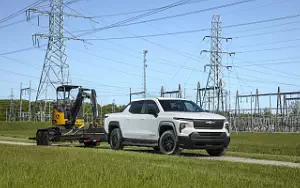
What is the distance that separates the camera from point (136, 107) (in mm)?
17984

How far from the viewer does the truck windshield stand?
658 inches

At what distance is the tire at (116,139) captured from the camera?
18328 millimetres

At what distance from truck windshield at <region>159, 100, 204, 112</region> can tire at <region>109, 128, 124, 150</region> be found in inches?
96.2

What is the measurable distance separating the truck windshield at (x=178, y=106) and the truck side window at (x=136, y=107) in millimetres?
1037

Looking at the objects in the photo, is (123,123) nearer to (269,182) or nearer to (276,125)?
(269,182)

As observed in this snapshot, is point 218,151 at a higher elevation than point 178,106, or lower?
lower

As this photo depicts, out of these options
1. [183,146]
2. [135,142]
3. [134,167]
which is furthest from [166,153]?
[134,167]

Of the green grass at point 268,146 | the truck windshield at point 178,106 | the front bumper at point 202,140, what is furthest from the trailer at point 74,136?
the front bumper at point 202,140

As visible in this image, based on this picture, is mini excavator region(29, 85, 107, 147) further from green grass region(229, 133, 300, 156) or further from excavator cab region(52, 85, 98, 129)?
green grass region(229, 133, 300, 156)

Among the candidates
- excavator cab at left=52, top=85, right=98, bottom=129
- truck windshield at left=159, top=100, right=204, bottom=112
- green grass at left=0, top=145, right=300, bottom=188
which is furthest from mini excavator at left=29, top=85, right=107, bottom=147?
green grass at left=0, top=145, right=300, bottom=188

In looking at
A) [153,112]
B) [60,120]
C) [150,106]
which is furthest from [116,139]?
[60,120]

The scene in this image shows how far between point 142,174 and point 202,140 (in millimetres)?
6019

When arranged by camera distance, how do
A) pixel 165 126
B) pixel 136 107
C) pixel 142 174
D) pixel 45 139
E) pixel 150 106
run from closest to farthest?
pixel 142 174 < pixel 165 126 < pixel 150 106 < pixel 136 107 < pixel 45 139

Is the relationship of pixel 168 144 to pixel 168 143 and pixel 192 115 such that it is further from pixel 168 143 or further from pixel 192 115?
pixel 192 115
